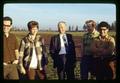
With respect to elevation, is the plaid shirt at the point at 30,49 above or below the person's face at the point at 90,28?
below

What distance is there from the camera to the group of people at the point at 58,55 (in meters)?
3.31

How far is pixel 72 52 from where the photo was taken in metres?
3.32

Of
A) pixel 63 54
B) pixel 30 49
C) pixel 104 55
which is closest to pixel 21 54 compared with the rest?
pixel 30 49

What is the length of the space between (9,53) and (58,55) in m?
0.56

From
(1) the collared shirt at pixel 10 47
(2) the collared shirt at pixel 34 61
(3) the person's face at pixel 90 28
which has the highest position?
(3) the person's face at pixel 90 28

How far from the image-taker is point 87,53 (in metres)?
3.33

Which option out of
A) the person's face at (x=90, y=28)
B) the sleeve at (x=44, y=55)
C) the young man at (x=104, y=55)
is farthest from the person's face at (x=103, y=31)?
the sleeve at (x=44, y=55)

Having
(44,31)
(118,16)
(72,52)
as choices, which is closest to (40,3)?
(44,31)

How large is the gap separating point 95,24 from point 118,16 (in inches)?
10.9

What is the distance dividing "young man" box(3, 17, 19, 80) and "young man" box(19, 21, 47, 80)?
70mm

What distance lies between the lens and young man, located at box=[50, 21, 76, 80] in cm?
331

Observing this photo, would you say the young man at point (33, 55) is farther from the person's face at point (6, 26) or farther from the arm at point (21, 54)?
the person's face at point (6, 26)

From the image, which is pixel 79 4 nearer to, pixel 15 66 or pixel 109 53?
pixel 109 53

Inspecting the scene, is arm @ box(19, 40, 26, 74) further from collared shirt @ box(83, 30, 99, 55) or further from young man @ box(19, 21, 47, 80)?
collared shirt @ box(83, 30, 99, 55)
